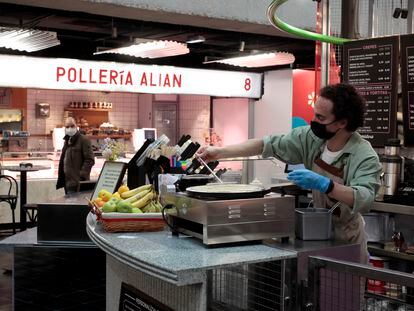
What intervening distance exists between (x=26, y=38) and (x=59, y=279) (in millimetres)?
3421

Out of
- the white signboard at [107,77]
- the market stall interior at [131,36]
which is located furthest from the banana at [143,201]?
the white signboard at [107,77]

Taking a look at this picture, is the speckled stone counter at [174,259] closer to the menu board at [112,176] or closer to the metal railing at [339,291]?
the metal railing at [339,291]

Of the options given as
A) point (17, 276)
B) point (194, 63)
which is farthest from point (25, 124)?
point (17, 276)

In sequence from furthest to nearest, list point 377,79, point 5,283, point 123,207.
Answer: point 5,283 → point 377,79 → point 123,207

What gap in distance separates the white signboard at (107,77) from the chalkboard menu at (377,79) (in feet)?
14.0

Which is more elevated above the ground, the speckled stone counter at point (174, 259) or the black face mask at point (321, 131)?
the black face mask at point (321, 131)

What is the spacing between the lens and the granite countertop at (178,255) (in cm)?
205

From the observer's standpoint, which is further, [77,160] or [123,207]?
[77,160]

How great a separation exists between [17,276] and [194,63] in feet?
25.4

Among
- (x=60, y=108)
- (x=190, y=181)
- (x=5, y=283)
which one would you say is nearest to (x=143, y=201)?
(x=190, y=181)

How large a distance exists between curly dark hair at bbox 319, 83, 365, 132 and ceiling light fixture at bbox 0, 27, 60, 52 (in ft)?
13.8

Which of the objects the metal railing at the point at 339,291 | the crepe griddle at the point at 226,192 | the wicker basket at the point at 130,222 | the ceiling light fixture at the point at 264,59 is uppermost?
the ceiling light fixture at the point at 264,59

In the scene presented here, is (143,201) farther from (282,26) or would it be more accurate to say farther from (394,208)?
(394,208)

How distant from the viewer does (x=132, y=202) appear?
2920 mm
